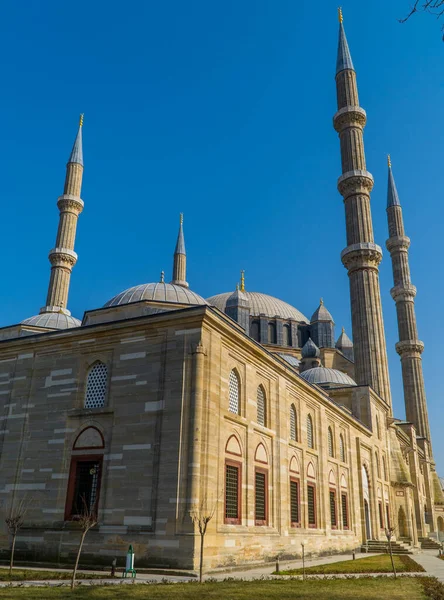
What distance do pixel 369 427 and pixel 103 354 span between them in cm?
2016

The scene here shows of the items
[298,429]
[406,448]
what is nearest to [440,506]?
[406,448]

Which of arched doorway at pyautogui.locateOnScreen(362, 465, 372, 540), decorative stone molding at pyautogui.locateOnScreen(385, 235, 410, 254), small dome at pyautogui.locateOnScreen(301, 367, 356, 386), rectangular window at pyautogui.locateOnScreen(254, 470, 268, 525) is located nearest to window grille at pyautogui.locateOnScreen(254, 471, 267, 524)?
rectangular window at pyautogui.locateOnScreen(254, 470, 268, 525)

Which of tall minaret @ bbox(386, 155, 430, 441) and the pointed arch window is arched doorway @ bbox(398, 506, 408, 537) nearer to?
the pointed arch window

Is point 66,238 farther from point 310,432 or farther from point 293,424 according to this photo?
point 293,424

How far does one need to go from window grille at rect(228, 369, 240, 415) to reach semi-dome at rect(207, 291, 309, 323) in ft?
106

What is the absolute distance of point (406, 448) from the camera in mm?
42844

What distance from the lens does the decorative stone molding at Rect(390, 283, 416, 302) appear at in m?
53.8

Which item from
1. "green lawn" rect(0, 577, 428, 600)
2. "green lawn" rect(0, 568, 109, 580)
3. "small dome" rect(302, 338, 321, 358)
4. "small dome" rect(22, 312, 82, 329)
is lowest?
"green lawn" rect(0, 577, 428, 600)

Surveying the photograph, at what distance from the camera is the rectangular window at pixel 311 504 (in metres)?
22.4

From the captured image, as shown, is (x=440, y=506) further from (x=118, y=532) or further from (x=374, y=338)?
(x=118, y=532)

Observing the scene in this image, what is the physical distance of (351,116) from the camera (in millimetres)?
42875

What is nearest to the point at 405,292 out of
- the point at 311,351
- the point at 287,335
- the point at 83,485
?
the point at 287,335

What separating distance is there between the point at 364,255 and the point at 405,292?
55.3 ft

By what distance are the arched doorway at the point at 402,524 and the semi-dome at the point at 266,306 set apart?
67.3 ft
